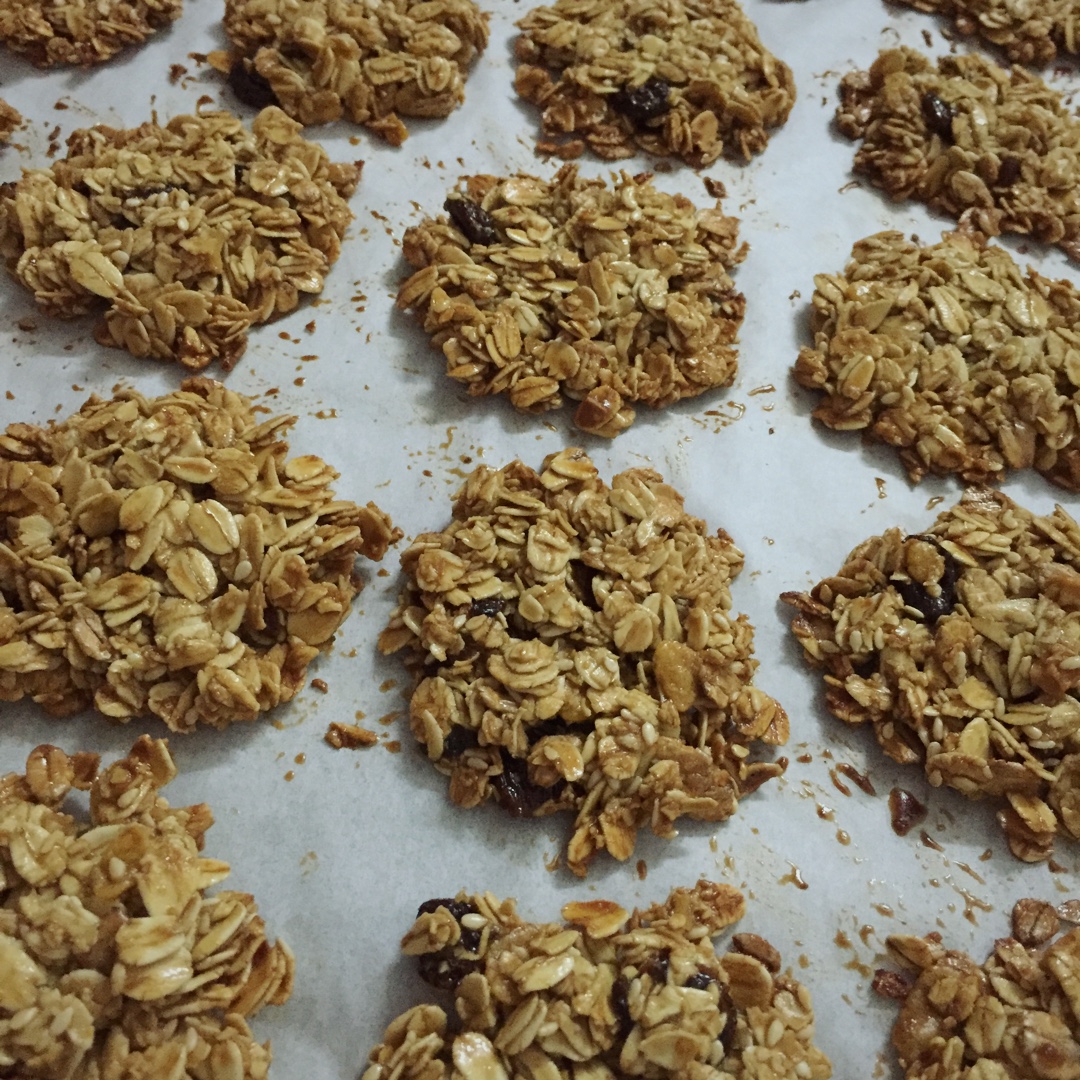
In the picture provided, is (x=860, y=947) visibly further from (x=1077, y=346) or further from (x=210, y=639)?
(x=1077, y=346)

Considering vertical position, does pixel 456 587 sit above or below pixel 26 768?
above

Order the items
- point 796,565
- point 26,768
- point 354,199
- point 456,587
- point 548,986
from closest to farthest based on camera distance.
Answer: point 548,986 → point 26,768 → point 456,587 → point 796,565 → point 354,199

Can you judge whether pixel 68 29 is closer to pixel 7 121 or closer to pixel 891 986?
pixel 7 121

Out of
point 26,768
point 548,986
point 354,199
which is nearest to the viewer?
point 548,986

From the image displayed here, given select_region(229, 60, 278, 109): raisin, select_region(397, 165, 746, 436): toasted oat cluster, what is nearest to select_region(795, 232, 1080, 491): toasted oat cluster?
select_region(397, 165, 746, 436): toasted oat cluster

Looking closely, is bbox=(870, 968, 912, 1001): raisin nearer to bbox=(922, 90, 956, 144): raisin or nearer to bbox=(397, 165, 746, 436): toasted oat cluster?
bbox=(397, 165, 746, 436): toasted oat cluster

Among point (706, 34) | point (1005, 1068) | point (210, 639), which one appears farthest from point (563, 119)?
point (1005, 1068)

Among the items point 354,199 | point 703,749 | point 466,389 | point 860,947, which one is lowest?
point 860,947

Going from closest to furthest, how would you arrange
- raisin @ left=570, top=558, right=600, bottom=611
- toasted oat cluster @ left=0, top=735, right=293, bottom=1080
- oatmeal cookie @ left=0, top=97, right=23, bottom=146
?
toasted oat cluster @ left=0, top=735, right=293, bottom=1080, raisin @ left=570, top=558, right=600, bottom=611, oatmeal cookie @ left=0, top=97, right=23, bottom=146
